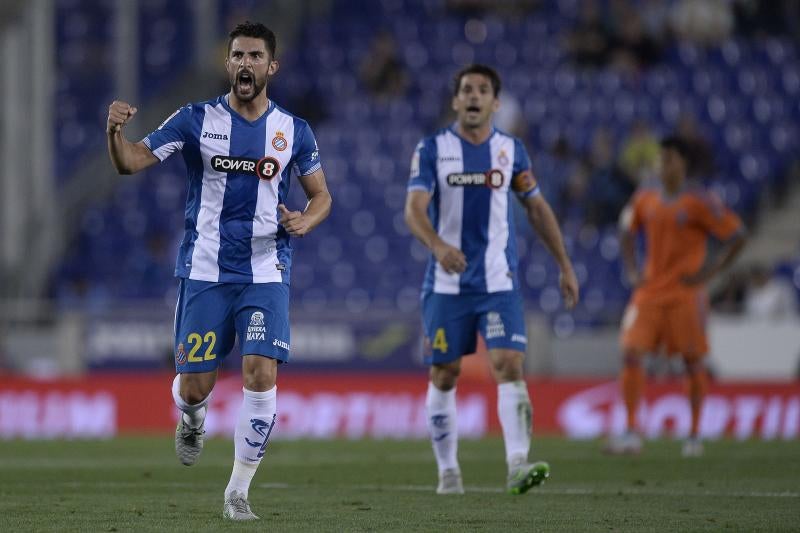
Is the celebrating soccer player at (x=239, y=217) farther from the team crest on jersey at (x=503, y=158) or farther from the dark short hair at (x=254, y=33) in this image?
the team crest on jersey at (x=503, y=158)

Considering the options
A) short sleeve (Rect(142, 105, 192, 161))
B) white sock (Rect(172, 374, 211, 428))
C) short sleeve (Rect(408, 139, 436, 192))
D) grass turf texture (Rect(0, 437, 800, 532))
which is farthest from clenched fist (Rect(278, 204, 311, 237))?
short sleeve (Rect(408, 139, 436, 192))

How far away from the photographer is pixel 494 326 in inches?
361

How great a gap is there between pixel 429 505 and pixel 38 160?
15483 mm

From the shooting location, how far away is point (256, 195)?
777cm

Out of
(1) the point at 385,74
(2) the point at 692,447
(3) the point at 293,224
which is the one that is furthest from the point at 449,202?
(1) the point at 385,74

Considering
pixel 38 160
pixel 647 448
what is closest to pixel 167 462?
pixel 647 448

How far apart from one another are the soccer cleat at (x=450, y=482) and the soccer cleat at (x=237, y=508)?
79.5 inches

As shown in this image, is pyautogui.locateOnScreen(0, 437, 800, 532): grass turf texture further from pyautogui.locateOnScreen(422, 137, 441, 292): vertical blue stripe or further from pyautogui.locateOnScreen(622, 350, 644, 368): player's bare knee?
pyautogui.locateOnScreen(422, 137, 441, 292): vertical blue stripe

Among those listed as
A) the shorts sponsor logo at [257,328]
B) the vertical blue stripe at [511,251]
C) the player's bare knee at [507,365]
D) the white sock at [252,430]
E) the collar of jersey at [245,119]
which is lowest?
the white sock at [252,430]

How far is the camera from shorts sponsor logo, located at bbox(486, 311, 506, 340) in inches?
360

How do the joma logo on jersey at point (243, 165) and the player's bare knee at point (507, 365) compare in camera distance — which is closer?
the joma logo on jersey at point (243, 165)

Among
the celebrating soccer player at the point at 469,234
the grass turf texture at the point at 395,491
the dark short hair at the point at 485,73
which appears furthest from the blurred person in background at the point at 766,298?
the dark short hair at the point at 485,73

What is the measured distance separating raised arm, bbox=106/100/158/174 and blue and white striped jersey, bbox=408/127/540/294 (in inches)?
85.9

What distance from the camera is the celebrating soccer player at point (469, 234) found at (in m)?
9.26
